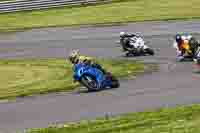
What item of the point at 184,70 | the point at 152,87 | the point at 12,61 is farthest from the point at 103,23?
the point at 152,87

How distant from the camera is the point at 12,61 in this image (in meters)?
29.5

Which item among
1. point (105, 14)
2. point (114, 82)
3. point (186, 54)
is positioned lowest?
point (114, 82)

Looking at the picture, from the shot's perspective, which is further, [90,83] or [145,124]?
[90,83]

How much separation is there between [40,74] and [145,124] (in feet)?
36.5

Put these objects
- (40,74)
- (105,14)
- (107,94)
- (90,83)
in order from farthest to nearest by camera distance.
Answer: (105,14)
(40,74)
(90,83)
(107,94)

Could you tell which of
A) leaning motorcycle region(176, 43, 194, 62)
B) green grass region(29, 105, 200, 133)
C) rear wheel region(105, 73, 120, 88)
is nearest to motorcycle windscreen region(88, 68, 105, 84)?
rear wheel region(105, 73, 120, 88)

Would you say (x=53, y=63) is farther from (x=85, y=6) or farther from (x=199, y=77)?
(x=85, y=6)

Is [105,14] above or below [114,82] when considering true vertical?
above

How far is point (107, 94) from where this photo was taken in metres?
18.7

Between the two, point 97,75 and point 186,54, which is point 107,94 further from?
point 186,54

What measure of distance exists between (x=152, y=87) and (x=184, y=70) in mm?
3216

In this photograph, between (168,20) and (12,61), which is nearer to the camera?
(12,61)

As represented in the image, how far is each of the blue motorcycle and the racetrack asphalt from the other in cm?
36

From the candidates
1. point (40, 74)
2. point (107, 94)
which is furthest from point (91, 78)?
point (40, 74)
